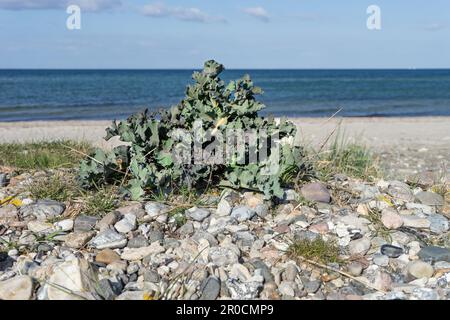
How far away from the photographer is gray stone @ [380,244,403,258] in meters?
3.00

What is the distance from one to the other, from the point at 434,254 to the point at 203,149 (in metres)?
Result: 1.67

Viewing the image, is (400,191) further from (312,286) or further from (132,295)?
(132,295)

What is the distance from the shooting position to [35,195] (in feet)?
12.2

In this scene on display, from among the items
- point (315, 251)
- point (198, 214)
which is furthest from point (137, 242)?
point (315, 251)

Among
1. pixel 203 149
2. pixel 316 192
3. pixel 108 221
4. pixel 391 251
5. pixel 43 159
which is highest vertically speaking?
pixel 203 149

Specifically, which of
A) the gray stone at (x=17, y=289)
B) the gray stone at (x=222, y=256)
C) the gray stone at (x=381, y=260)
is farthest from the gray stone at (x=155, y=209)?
the gray stone at (x=381, y=260)

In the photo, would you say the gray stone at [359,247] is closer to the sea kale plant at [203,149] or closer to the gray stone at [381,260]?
the gray stone at [381,260]

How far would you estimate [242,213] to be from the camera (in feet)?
11.1

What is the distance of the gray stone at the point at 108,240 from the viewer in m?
3.07

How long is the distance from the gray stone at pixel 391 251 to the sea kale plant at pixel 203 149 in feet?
2.59

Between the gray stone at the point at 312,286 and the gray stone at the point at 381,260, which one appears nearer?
the gray stone at the point at 312,286

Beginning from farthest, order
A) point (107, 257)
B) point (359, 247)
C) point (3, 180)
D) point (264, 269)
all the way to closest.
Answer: point (3, 180)
point (359, 247)
point (107, 257)
point (264, 269)

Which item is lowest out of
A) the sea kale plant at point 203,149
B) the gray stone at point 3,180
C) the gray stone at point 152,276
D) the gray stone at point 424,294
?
the gray stone at point 424,294
